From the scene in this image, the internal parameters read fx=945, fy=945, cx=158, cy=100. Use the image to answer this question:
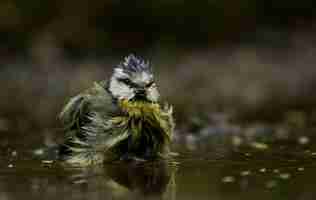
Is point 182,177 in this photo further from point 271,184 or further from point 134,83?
point 134,83

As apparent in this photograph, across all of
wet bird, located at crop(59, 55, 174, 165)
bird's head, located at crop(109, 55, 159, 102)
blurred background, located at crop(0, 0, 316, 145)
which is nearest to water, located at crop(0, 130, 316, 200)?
wet bird, located at crop(59, 55, 174, 165)

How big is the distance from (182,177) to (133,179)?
0.38 meters

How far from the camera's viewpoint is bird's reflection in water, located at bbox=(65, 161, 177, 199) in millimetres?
6625

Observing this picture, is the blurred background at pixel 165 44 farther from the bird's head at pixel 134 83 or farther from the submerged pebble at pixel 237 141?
the bird's head at pixel 134 83

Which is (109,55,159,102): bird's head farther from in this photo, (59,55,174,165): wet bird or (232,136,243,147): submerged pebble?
(232,136,243,147): submerged pebble

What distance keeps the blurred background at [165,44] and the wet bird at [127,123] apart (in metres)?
5.32

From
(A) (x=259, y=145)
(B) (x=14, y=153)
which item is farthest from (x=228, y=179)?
(B) (x=14, y=153)

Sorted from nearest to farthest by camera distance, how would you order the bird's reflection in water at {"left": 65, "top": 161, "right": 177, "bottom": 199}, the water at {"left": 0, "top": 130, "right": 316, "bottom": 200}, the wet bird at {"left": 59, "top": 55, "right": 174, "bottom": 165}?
the water at {"left": 0, "top": 130, "right": 316, "bottom": 200} → the bird's reflection in water at {"left": 65, "top": 161, "right": 177, "bottom": 199} → the wet bird at {"left": 59, "top": 55, "right": 174, "bottom": 165}

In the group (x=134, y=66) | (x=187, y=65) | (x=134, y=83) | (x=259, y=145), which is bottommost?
(x=259, y=145)

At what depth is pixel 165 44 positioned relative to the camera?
607 inches

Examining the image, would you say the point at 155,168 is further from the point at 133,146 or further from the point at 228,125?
the point at 228,125

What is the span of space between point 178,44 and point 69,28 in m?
1.80

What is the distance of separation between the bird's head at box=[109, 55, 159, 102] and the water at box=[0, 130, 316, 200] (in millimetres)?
575

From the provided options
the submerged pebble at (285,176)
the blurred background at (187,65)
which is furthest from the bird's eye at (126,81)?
the submerged pebble at (285,176)
